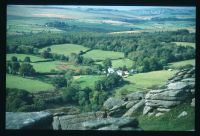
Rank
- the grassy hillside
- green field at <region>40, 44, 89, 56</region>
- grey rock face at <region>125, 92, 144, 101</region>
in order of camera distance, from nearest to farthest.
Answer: the grassy hillside
grey rock face at <region>125, 92, 144, 101</region>
green field at <region>40, 44, 89, 56</region>

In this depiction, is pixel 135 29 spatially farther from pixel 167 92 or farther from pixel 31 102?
pixel 31 102

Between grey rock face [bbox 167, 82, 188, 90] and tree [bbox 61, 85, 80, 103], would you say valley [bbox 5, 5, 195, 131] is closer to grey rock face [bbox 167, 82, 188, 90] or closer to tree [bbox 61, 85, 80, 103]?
tree [bbox 61, 85, 80, 103]

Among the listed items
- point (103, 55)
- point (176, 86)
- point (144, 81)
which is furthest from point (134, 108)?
point (103, 55)

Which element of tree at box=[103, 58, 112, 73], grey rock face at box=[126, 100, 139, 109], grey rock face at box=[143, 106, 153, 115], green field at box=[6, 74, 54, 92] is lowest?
grey rock face at box=[143, 106, 153, 115]

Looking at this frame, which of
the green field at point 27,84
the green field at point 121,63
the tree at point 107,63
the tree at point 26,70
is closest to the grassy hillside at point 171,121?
the green field at point 121,63

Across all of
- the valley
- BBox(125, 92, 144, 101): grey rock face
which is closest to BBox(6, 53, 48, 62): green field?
the valley

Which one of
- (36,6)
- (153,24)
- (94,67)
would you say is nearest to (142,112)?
(94,67)

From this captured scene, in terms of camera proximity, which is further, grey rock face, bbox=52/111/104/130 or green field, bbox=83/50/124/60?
green field, bbox=83/50/124/60
